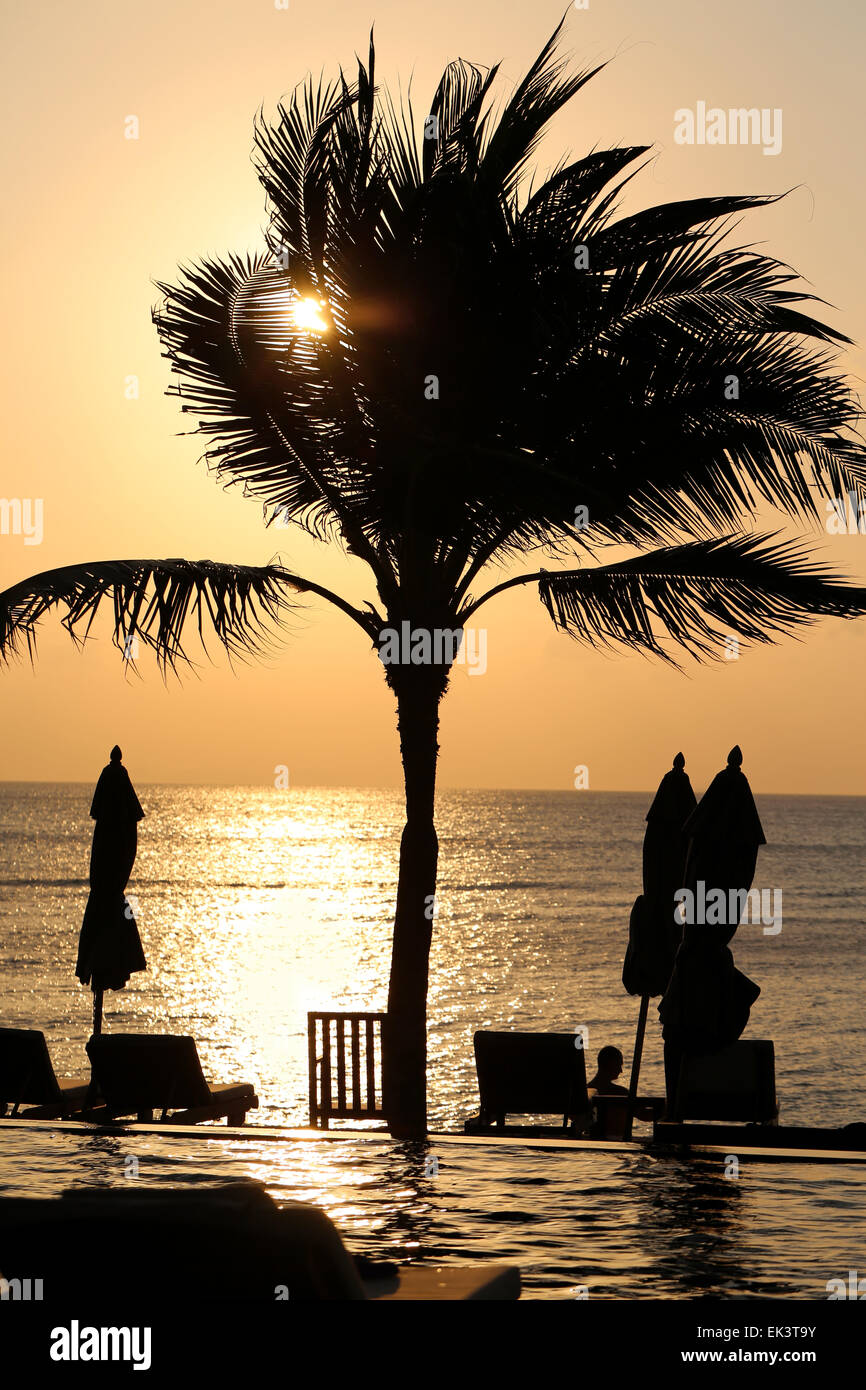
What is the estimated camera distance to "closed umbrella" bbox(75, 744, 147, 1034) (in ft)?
41.0

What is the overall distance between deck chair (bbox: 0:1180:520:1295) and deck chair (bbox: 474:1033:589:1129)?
7.74 meters

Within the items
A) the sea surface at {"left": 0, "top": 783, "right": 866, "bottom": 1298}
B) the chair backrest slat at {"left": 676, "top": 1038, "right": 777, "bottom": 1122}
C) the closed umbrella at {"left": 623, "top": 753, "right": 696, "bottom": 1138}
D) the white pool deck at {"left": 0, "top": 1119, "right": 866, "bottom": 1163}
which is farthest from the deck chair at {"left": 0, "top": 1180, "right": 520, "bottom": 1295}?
the closed umbrella at {"left": 623, "top": 753, "right": 696, "bottom": 1138}

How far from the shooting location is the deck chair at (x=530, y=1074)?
36.0 ft

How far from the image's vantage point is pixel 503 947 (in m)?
62.4

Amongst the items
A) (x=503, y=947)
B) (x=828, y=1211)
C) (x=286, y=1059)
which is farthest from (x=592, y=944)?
(x=828, y=1211)

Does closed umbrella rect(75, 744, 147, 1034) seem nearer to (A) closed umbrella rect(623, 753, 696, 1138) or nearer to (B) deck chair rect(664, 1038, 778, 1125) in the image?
(A) closed umbrella rect(623, 753, 696, 1138)

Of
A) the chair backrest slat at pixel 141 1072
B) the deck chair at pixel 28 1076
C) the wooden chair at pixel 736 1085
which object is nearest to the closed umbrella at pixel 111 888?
the deck chair at pixel 28 1076

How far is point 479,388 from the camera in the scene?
1088 cm

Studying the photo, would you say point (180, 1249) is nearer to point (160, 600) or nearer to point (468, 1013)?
point (160, 600)

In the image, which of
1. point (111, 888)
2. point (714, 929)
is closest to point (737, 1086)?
point (714, 929)

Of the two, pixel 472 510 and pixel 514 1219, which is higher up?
pixel 472 510

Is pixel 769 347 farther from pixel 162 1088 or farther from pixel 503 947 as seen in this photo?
pixel 503 947
